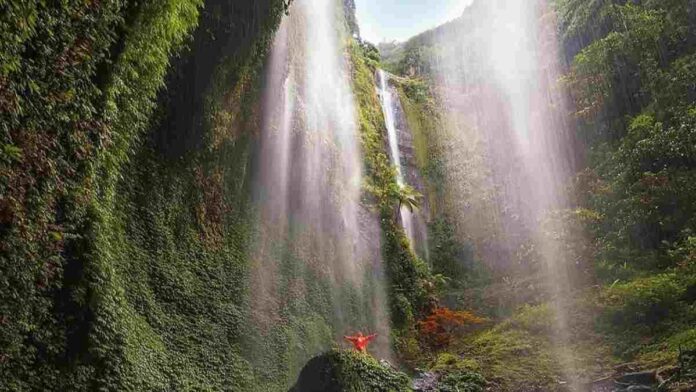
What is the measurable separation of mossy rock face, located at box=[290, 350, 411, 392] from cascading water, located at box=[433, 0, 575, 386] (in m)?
8.00

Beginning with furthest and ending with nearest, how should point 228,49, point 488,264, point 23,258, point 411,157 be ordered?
1. point 411,157
2. point 488,264
3. point 228,49
4. point 23,258

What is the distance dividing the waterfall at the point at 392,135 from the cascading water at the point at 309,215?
12.7 feet

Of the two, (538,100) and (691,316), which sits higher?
(538,100)

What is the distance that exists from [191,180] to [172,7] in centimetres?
→ 330

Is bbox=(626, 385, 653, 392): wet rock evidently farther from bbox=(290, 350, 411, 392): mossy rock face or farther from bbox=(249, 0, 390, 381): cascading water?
bbox=(249, 0, 390, 381): cascading water

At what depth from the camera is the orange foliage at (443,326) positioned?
50.2 ft

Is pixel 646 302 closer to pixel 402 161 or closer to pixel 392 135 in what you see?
pixel 402 161

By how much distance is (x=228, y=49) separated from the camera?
9258mm

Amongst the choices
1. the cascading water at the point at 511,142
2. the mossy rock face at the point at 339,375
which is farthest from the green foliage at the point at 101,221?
the cascading water at the point at 511,142

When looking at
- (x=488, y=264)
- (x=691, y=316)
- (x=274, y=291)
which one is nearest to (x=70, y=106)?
(x=274, y=291)

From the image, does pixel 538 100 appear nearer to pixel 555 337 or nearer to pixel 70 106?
Answer: pixel 555 337

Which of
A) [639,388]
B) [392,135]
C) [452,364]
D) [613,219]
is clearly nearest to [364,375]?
[639,388]

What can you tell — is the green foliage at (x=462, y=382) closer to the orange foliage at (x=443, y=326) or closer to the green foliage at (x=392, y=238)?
the orange foliage at (x=443, y=326)

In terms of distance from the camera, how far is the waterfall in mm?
20688
